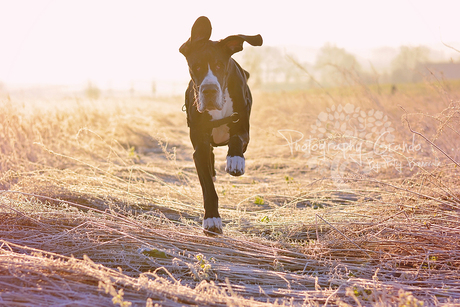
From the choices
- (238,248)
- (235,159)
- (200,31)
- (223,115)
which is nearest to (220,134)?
(223,115)

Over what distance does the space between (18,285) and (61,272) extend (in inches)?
8.6

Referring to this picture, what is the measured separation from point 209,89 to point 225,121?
0.46 meters

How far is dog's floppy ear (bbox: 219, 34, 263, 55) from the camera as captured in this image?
131 inches

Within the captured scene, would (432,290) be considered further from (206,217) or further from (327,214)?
(206,217)

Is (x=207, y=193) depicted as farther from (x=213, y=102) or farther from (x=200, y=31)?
(x=200, y=31)

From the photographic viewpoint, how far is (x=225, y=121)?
11.4ft

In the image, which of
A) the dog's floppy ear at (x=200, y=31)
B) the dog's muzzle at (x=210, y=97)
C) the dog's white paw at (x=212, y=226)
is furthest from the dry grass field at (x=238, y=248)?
the dog's floppy ear at (x=200, y=31)

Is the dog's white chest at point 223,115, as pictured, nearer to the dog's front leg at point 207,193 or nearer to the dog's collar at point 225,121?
the dog's collar at point 225,121

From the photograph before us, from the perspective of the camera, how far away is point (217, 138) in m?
3.95

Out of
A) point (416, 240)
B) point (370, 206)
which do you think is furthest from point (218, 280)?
A: point (370, 206)

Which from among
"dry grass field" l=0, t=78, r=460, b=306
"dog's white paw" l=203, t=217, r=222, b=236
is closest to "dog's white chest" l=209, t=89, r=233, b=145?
"dry grass field" l=0, t=78, r=460, b=306

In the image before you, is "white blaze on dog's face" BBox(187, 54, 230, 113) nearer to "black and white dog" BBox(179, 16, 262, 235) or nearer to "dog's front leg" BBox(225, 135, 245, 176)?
"black and white dog" BBox(179, 16, 262, 235)

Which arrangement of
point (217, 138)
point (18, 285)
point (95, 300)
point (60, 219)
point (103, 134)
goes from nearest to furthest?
1. point (95, 300)
2. point (18, 285)
3. point (60, 219)
4. point (217, 138)
5. point (103, 134)

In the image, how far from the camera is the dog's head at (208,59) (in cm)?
313
